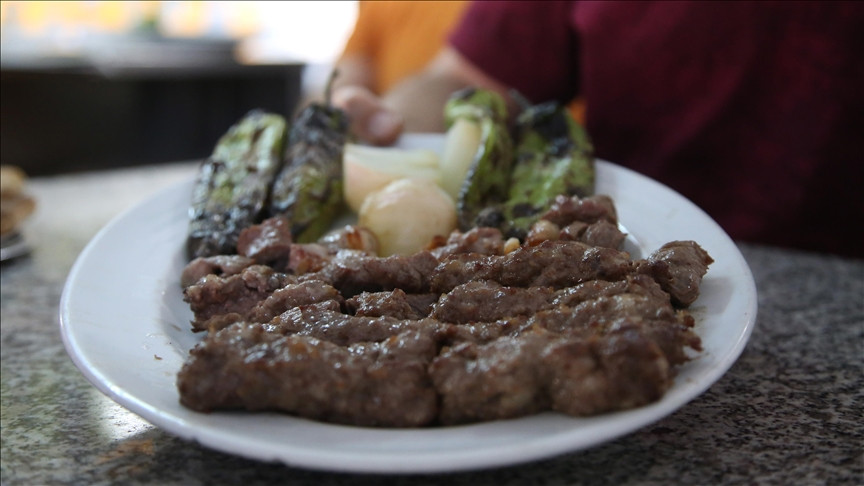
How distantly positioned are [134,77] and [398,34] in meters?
2.61

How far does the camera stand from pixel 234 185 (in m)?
2.42

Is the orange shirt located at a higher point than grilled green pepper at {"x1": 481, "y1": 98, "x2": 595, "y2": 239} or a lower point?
lower

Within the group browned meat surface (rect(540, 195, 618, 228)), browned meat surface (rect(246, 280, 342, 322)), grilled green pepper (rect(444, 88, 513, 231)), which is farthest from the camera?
grilled green pepper (rect(444, 88, 513, 231))

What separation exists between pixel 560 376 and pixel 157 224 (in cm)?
153

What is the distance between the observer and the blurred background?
19.6ft

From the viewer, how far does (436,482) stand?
3.93 feet

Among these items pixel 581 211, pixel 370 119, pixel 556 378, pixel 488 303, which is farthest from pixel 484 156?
pixel 556 378

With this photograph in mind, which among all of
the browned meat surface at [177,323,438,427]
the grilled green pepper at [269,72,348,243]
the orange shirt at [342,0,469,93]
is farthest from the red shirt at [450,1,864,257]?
the browned meat surface at [177,323,438,427]

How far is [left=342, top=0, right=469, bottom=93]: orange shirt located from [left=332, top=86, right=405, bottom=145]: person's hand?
2.10m

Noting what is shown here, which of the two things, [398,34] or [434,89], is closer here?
[434,89]

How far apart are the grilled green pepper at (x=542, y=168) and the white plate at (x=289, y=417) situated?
191 millimetres

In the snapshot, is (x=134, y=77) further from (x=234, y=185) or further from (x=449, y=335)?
(x=449, y=335)

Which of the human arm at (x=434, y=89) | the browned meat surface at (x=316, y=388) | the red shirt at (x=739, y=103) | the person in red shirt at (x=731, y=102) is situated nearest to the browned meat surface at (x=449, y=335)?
the browned meat surface at (x=316, y=388)

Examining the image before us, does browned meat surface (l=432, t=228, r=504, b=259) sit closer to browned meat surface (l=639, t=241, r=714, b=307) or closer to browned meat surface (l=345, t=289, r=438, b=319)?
browned meat surface (l=345, t=289, r=438, b=319)
